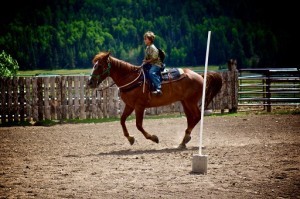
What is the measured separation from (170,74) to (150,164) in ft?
11.8

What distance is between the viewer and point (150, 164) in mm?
9359

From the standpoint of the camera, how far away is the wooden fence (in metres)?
19.1

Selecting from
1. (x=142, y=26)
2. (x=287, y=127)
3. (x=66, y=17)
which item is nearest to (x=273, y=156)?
(x=287, y=127)

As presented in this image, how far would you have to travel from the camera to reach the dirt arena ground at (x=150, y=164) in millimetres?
7105

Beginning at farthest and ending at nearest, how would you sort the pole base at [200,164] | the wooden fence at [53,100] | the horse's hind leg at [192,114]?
the wooden fence at [53,100], the horse's hind leg at [192,114], the pole base at [200,164]

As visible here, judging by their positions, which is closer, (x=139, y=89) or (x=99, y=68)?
(x=99, y=68)

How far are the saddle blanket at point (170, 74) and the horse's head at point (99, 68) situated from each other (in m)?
1.31

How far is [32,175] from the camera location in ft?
27.8

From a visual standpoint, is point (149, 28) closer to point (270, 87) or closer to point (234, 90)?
point (270, 87)

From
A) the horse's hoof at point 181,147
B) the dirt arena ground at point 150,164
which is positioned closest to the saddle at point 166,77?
the dirt arena ground at point 150,164

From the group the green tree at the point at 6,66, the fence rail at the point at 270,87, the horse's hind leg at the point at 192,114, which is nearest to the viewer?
the horse's hind leg at the point at 192,114

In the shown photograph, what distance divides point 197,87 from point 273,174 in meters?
4.83

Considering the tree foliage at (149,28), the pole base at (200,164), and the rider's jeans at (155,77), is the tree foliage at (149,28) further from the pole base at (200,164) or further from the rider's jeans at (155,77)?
the pole base at (200,164)

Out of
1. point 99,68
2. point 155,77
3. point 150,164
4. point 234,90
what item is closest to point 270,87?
point 234,90
